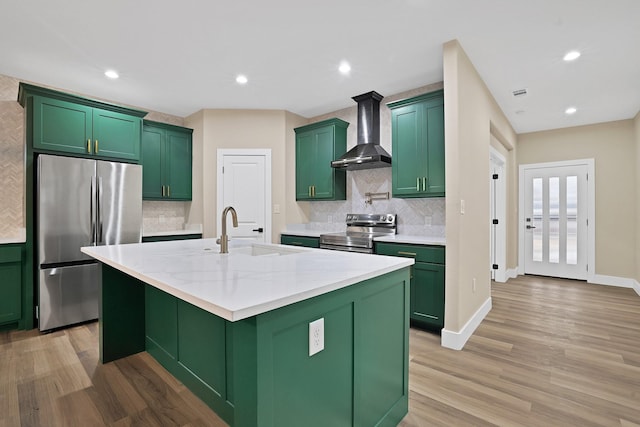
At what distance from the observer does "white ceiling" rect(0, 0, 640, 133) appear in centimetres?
230

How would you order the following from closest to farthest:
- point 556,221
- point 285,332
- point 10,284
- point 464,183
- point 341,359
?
point 285,332, point 341,359, point 464,183, point 10,284, point 556,221

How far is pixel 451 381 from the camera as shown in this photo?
7.13 ft

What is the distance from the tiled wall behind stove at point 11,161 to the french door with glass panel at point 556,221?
7.30 m

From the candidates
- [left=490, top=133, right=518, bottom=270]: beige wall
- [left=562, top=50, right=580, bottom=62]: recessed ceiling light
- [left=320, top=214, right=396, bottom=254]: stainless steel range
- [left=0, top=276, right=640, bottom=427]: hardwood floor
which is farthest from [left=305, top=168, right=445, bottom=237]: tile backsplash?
[left=490, top=133, right=518, bottom=270]: beige wall

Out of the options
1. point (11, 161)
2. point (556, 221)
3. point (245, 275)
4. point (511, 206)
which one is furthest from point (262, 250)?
point (556, 221)

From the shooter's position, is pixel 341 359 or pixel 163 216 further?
pixel 163 216

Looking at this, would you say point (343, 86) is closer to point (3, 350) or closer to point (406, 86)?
point (406, 86)

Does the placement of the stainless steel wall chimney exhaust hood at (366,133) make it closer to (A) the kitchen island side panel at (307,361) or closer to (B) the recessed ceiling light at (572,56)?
(B) the recessed ceiling light at (572,56)

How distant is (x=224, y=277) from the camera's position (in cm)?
132

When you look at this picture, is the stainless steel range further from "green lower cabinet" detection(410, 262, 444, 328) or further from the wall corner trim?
the wall corner trim

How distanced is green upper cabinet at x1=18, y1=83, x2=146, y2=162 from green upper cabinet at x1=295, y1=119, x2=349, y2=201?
6.98 ft

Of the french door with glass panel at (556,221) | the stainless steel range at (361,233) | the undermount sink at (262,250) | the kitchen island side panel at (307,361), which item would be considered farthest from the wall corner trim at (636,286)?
the undermount sink at (262,250)

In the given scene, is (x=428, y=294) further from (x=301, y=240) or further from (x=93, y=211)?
(x=93, y=211)

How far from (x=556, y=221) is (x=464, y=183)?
373 cm
